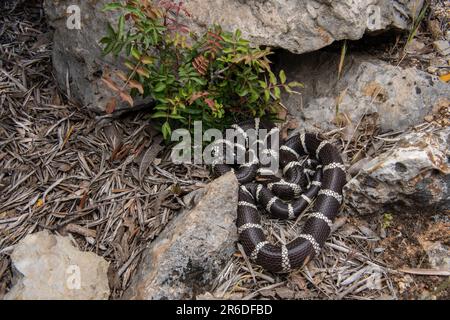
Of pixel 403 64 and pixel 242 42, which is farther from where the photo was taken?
pixel 403 64

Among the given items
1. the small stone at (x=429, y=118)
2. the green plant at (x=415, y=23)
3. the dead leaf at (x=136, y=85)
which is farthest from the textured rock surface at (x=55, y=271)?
the green plant at (x=415, y=23)

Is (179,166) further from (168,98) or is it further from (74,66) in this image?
(74,66)

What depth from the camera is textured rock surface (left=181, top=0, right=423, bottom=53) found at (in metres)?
4.60

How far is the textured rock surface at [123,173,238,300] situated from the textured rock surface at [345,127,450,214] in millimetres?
1237

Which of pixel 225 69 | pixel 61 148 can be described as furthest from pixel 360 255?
pixel 61 148

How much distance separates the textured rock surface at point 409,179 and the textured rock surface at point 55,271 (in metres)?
2.43

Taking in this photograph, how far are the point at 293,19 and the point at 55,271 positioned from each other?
3289 millimetres

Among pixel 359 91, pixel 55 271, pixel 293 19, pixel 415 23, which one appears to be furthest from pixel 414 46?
pixel 55 271

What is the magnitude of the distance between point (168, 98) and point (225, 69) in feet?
2.03

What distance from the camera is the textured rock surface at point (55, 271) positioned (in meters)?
3.46

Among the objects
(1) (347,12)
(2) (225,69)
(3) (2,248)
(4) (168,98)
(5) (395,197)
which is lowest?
(3) (2,248)

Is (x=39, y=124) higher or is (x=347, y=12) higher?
(x=347, y=12)

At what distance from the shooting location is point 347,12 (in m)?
4.56

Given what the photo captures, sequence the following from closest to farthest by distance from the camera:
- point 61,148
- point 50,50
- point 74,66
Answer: point 61,148, point 74,66, point 50,50
